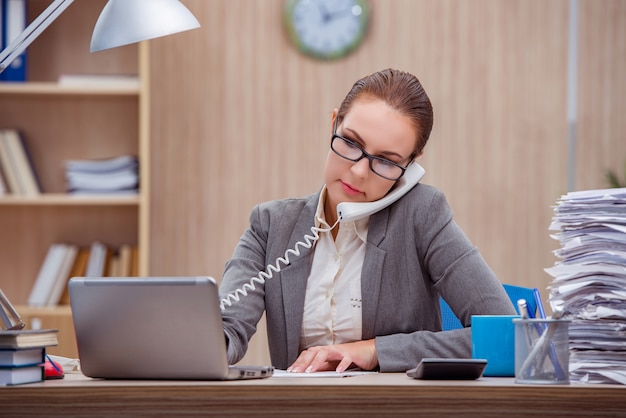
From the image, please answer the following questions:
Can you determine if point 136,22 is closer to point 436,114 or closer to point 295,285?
point 295,285

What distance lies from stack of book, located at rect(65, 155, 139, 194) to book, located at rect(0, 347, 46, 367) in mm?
2212

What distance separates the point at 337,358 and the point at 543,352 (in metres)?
0.52

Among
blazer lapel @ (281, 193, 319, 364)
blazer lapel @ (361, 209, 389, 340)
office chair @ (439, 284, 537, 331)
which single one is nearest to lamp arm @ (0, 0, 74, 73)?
blazer lapel @ (281, 193, 319, 364)

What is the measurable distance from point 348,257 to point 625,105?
245 cm

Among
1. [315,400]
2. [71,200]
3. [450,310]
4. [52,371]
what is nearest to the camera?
[315,400]

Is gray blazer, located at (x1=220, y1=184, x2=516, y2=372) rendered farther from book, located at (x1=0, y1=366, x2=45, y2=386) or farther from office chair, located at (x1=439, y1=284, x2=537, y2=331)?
book, located at (x1=0, y1=366, x2=45, y2=386)

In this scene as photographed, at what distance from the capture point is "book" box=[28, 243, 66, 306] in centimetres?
352

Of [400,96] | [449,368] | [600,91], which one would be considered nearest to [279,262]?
[400,96]

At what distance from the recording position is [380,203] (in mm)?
1902

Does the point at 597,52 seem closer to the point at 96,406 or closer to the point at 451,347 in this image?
the point at 451,347

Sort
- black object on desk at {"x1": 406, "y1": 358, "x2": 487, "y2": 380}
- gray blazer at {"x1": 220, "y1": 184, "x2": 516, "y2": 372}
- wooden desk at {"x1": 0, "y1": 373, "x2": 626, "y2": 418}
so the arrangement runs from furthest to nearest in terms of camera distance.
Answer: gray blazer at {"x1": 220, "y1": 184, "x2": 516, "y2": 372}
black object on desk at {"x1": 406, "y1": 358, "x2": 487, "y2": 380}
wooden desk at {"x1": 0, "y1": 373, "x2": 626, "y2": 418}

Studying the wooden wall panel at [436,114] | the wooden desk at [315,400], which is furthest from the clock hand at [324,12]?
the wooden desk at [315,400]

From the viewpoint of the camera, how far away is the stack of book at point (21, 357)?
1247 mm

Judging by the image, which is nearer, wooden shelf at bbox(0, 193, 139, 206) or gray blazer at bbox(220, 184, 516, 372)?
gray blazer at bbox(220, 184, 516, 372)
